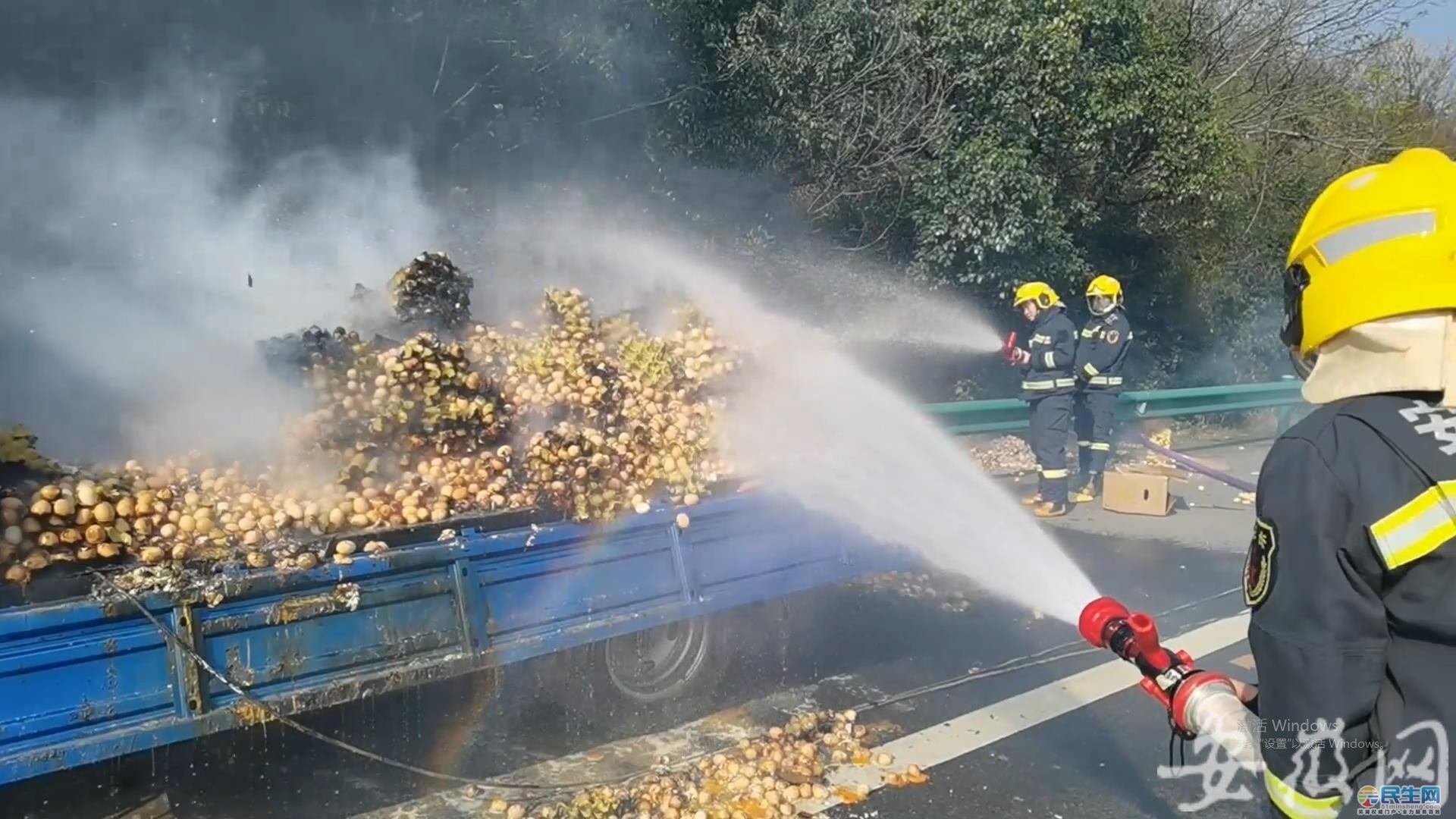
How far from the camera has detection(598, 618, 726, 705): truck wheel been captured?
5.68 meters

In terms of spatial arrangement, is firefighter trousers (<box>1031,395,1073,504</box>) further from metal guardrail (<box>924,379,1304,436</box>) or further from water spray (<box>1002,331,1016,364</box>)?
metal guardrail (<box>924,379,1304,436</box>)

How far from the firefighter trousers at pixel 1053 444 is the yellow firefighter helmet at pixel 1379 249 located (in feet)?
29.2

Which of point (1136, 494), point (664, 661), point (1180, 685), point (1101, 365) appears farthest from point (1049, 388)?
point (1180, 685)

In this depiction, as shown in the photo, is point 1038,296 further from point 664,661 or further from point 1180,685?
point 1180,685

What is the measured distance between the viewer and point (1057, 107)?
1394cm

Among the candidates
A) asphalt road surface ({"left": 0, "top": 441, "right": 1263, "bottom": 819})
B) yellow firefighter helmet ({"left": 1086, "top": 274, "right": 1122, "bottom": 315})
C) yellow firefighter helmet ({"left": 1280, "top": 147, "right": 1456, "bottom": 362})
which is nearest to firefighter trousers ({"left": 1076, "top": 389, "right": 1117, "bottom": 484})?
yellow firefighter helmet ({"left": 1086, "top": 274, "right": 1122, "bottom": 315})

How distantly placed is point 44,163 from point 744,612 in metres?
Result: 5.62

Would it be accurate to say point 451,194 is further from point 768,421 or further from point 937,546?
point 937,546

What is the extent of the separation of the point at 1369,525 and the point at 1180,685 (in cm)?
89

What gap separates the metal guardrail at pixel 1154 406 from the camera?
1140 cm

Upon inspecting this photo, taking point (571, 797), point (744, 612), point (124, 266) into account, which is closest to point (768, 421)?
point (744, 612)

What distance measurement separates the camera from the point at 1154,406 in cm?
1373

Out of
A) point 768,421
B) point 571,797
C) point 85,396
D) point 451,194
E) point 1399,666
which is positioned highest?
point 451,194

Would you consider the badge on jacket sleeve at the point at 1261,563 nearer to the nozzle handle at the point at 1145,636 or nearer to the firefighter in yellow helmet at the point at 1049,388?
the nozzle handle at the point at 1145,636
